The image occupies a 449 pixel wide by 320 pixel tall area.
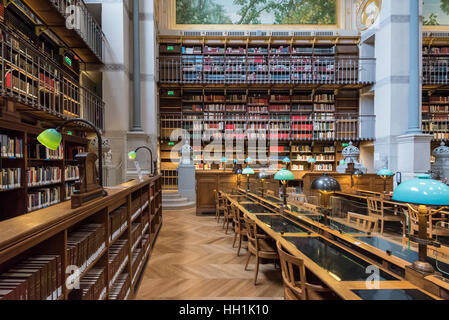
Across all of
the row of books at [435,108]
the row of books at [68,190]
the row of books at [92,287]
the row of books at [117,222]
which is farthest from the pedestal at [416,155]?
the row of books at [68,190]

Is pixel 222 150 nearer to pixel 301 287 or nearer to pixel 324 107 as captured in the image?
pixel 324 107

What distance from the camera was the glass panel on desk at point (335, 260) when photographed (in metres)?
1.58

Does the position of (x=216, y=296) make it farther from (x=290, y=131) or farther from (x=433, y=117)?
(x=433, y=117)

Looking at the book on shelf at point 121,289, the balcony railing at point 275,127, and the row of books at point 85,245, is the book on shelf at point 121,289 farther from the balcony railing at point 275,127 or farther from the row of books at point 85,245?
the balcony railing at point 275,127

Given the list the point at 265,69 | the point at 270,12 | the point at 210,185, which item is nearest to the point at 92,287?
the point at 210,185

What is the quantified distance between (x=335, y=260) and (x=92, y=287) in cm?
171

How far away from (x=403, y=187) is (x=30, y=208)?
4.48 metres

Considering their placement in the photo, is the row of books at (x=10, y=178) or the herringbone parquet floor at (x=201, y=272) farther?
the row of books at (x=10, y=178)

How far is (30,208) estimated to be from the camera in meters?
3.57

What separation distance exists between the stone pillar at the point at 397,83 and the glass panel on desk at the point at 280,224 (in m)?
6.57

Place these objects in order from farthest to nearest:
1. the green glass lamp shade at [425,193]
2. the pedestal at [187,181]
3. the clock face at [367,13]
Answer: the clock face at [367,13]
the pedestal at [187,181]
the green glass lamp shade at [425,193]

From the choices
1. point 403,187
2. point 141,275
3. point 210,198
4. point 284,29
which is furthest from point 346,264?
point 284,29

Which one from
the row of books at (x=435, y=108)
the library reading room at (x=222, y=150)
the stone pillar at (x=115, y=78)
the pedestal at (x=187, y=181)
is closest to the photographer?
the library reading room at (x=222, y=150)

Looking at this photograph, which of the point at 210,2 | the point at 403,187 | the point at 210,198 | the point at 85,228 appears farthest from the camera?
the point at 210,2
